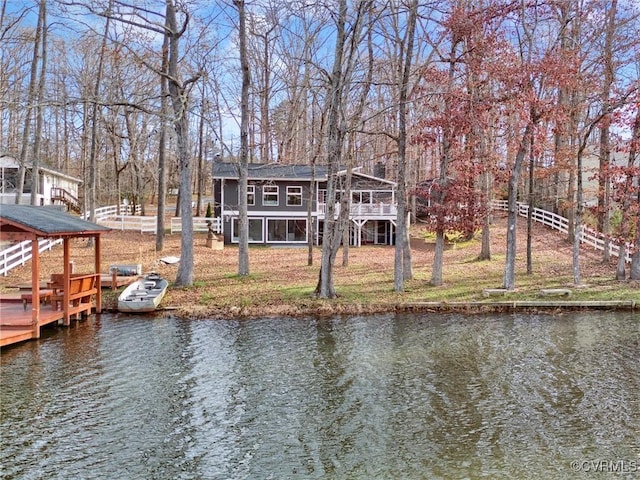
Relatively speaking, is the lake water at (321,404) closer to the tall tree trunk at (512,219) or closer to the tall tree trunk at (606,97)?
the tall tree trunk at (512,219)

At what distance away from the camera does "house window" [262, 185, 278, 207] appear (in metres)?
29.1

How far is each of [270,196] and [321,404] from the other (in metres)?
22.2

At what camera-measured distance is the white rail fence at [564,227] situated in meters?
22.3

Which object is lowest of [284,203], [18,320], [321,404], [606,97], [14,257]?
[321,404]

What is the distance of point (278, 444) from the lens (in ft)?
21.2

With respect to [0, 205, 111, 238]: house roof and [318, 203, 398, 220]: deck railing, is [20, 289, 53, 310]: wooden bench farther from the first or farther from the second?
[318, 203, 398, 220]: deck railing

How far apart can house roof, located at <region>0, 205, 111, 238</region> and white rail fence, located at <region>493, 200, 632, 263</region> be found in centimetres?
1761

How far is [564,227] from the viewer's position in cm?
2891

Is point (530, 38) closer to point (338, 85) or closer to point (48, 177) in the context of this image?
point (338, 85)

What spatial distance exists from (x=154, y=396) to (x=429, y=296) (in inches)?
388

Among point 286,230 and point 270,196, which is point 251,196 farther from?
point 286,230

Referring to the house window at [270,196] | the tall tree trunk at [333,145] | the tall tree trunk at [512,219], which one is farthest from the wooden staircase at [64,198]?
the tall tree trunk at [512,219]

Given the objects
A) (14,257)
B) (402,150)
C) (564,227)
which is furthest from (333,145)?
(564,227)

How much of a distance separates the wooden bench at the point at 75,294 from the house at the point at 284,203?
15.0 m
